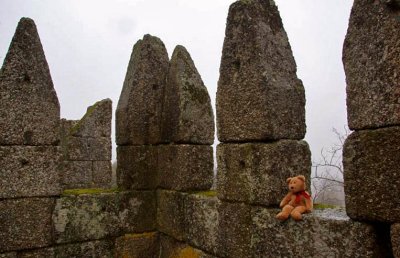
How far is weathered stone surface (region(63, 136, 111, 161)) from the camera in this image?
34.5 feet

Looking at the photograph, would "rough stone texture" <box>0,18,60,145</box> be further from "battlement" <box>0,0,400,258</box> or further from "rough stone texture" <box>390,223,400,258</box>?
"rough stone texture" <box>390,223,400,258</box>

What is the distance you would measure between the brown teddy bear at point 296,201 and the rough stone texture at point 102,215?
286 cm

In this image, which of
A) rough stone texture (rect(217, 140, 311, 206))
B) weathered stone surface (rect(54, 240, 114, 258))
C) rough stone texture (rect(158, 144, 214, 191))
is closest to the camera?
rough stone texture (rect(217, 140, 311, 206))

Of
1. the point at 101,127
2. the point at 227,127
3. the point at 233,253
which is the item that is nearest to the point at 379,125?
the point at 227,127

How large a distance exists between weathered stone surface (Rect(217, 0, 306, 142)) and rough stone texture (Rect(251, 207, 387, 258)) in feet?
2.65

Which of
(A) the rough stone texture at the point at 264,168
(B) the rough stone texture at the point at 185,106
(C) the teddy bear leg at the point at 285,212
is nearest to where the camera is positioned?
(C) the teddy bear leg at the point at 285,212

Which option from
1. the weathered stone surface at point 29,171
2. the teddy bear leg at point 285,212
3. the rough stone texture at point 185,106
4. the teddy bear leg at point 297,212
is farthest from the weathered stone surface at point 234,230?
the weathered stone surface at point 29,171

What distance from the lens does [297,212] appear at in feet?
11.7

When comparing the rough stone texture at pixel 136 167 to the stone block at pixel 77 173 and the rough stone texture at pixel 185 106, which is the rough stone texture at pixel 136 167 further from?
the stone block at pixel 77 173

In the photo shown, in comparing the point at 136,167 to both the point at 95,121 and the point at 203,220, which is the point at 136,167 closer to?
the point at 203,220

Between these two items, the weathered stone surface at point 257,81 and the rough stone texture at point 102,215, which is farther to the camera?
the rough stone texture at point 102,215

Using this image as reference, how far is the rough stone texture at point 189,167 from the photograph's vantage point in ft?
18.4

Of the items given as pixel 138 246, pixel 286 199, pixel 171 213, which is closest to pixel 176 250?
pixel 171 213

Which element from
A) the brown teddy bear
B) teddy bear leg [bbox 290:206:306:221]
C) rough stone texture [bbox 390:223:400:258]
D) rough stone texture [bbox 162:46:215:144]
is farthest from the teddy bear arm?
rough stone texture [bbox 162:46:215:144]
